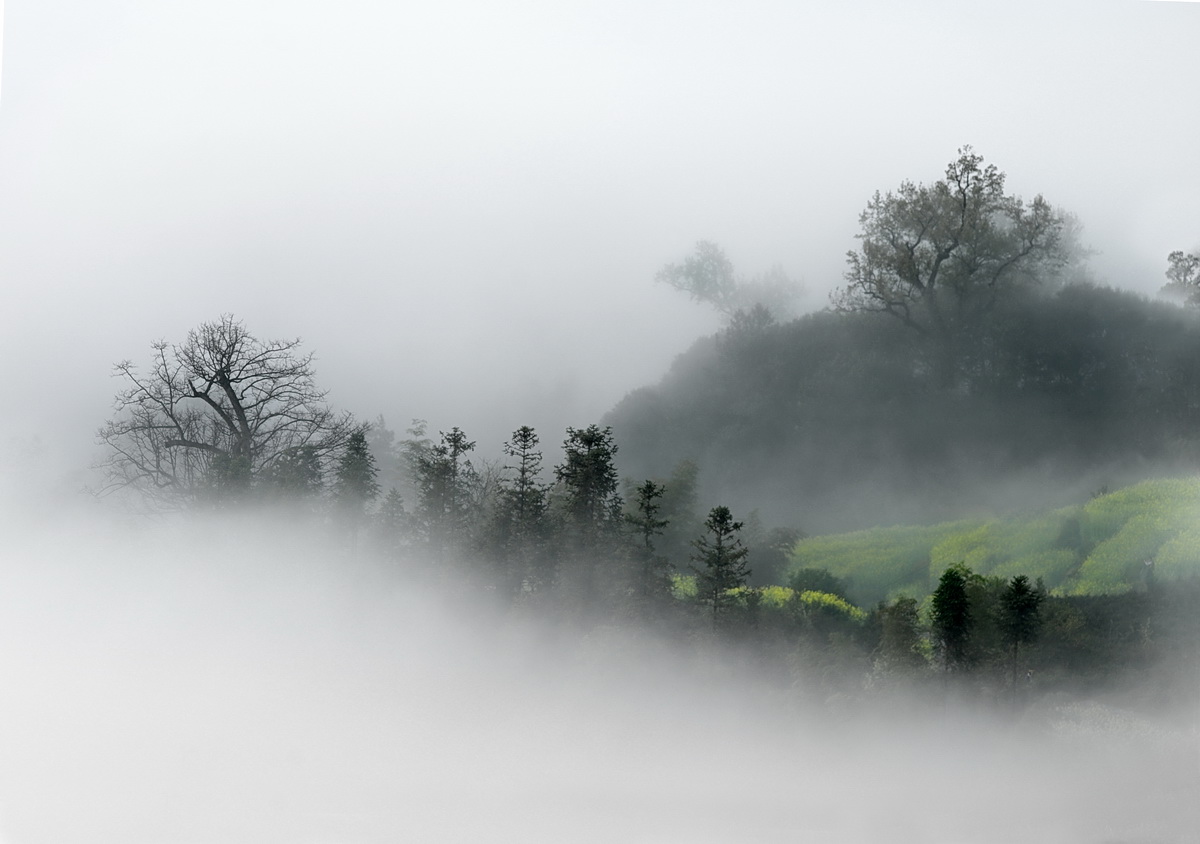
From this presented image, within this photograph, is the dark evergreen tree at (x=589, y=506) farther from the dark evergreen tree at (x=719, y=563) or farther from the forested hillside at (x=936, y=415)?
Result: the dark evergreen tree at (x=719, y=563)

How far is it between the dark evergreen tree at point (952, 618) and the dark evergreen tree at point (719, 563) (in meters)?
1.87

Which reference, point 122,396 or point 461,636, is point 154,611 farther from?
point 461,636

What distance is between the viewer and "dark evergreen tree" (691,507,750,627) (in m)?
11.1

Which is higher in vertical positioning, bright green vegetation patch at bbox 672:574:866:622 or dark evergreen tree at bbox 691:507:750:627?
dark evergreen tree at bbox 691:507:750:627

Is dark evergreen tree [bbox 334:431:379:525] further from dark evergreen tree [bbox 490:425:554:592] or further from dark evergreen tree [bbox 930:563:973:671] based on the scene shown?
dark evergreen tree [bbox 930:563:973:671]

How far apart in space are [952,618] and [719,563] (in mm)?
2293

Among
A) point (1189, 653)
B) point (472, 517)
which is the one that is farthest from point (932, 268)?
point (472, 517)

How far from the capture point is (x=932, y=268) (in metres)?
11.5

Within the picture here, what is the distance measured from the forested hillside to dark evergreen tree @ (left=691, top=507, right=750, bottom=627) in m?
0.34

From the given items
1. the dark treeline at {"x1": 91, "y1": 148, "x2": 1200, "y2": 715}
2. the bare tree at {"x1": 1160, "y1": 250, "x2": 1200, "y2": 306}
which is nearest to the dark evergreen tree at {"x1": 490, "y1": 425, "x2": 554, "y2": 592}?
the dark treeline at {"x1": 91, "y1": 148, "x2": 1200, "y2": 715}

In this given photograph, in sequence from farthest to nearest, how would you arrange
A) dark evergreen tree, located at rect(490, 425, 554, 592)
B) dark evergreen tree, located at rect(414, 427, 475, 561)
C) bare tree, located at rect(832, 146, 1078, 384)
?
dark evergreen tree, located at rect(414, 427, 475, 561), dark evergreen tree, located at rect(490, 425, 554, 592), bare tree, located at rect(832, 146, 1078, 384)

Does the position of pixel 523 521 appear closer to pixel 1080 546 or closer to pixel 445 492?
pixel 445 492

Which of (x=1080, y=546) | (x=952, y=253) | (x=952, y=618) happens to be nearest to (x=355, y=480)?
(x=952, y=618)

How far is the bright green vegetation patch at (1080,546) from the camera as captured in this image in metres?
11.0
